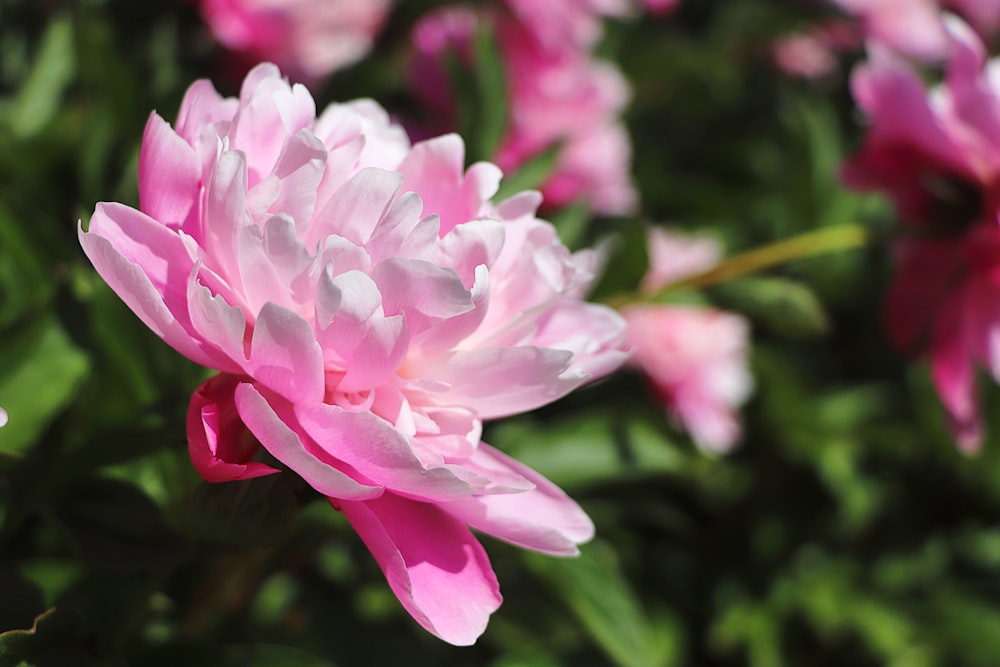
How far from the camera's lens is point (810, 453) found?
4.12ft

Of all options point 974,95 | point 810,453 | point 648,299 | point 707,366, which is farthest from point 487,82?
point 810,453

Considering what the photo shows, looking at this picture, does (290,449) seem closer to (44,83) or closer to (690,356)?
(44,83)

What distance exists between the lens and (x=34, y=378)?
651 millimetres

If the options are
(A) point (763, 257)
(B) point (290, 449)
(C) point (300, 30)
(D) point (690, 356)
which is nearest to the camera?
(B) point (290, 449)

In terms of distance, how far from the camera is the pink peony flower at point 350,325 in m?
0.39

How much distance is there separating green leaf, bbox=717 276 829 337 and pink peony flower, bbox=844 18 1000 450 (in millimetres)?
90

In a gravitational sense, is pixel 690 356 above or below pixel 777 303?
below

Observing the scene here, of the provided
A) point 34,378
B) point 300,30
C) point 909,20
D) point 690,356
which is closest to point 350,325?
point 34,378

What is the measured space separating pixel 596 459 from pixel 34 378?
45 centimetres

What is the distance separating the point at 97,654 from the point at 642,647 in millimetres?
416

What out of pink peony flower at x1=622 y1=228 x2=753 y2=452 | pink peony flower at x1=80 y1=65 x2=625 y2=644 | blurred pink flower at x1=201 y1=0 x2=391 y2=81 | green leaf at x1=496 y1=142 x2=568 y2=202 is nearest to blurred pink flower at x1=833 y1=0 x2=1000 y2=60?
pink peony flower at x1=622 y1=228 x2=753 y2=452

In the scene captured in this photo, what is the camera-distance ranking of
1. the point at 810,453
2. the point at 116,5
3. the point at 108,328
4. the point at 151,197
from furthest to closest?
the point at 810,453, the point at 116,5, the point at 108,328, the point at 151,197

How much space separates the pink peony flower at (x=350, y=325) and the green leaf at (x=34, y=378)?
0.81 ft

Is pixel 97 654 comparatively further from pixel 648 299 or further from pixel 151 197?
pixel 648 299
